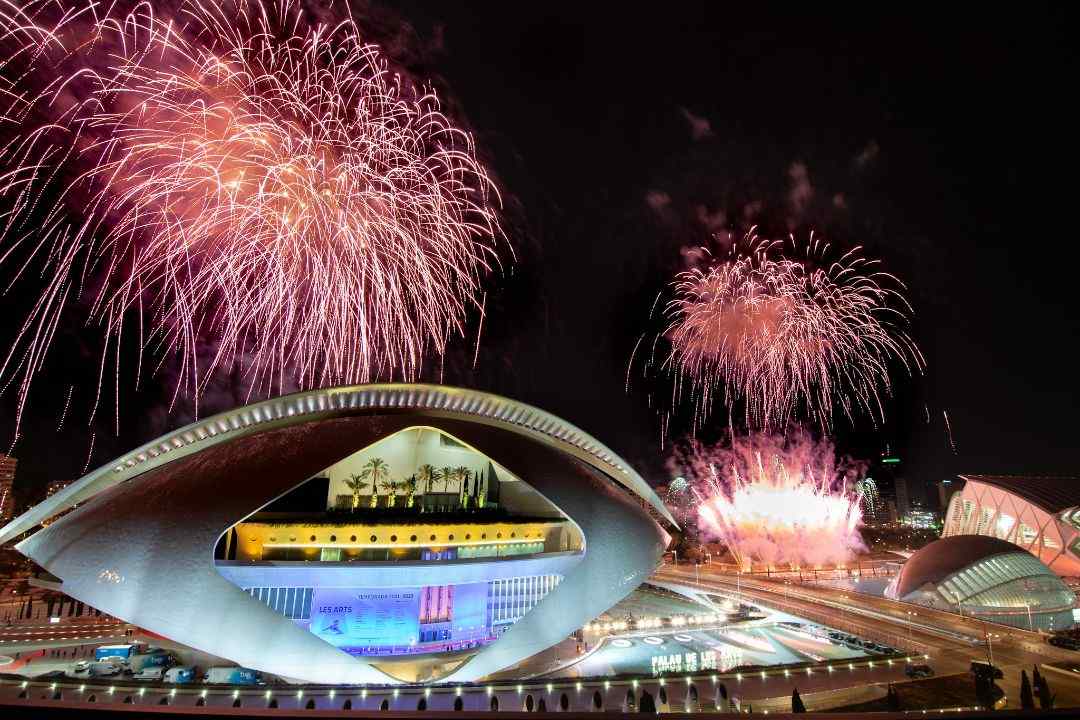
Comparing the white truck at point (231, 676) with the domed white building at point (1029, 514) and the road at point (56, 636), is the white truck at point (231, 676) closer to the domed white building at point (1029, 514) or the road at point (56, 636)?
the road at point (56, 636)

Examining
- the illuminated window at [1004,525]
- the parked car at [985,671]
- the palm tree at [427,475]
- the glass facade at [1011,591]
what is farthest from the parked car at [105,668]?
the illuminated window at [1004,525]

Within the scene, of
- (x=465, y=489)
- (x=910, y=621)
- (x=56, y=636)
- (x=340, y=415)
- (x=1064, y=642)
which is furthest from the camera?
(x=910, y=621)

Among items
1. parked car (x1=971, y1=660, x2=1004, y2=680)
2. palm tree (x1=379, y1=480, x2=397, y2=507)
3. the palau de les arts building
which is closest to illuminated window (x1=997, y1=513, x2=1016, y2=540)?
parked car (x1=971, y1=660, x2=1004, y2=680)

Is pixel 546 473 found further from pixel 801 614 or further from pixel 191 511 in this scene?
pixel 801 614

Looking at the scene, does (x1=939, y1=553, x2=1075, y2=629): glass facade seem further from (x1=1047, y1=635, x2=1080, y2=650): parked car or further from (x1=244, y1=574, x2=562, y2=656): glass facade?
(x1=244, y1=574, x2=562, y2=656): glass facade

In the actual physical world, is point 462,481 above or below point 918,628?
above

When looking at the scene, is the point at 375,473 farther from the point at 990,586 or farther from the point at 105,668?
the point at 990,586

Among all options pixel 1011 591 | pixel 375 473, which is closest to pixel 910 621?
pixel 1011 591
